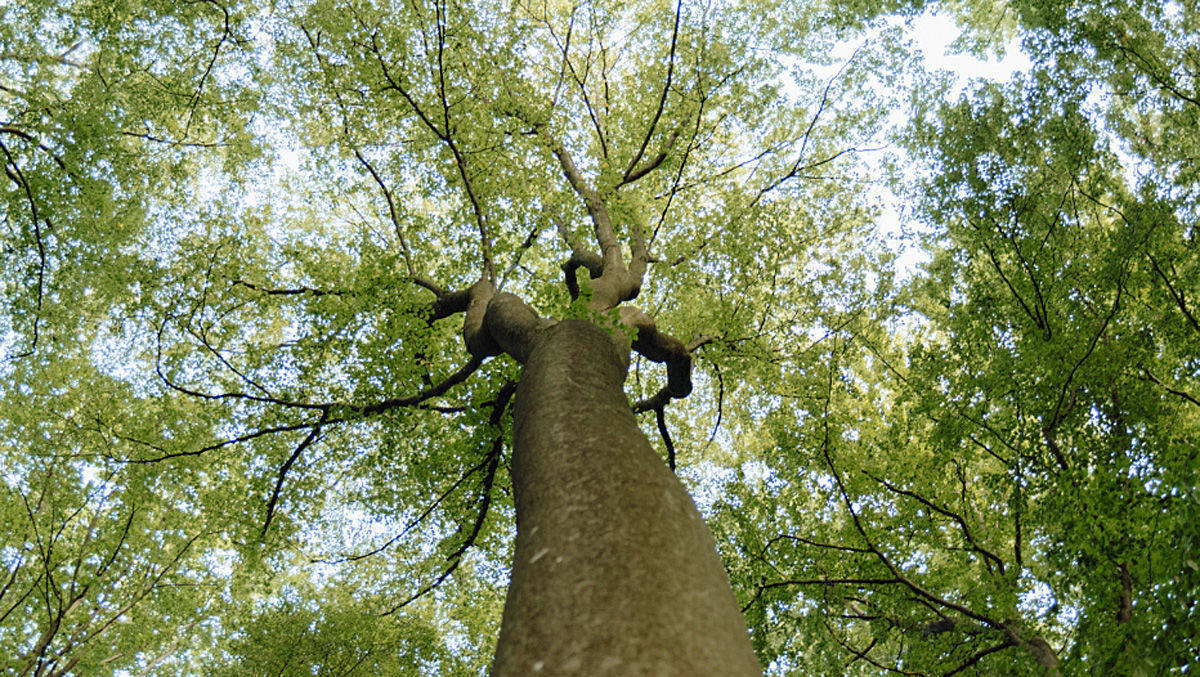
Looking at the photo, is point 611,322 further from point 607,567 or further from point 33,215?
point 33,215

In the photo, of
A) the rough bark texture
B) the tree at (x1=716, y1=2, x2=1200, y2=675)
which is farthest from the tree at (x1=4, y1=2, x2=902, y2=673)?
the tree at (x1=716, y1=2, x2=1200, y2=675)

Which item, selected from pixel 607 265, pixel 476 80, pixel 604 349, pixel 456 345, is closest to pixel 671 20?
pixel 476 80

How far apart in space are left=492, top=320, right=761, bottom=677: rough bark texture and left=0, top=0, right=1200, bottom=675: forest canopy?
0.20 m

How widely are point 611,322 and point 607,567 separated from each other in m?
3.70

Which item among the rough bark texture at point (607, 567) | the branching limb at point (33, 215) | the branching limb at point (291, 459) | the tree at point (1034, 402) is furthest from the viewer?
the branching limb at point (33, 215)

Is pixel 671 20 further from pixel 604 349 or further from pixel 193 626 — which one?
pixel 193 626

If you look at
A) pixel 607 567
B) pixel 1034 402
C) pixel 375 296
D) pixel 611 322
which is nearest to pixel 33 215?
pixel 375 296

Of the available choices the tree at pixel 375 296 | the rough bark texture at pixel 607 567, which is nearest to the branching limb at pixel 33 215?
the tree at pixel 375 296

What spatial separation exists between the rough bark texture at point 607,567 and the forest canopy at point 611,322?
20 centimetres

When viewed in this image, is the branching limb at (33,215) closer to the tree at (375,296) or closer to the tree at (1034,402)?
the tree at (375,296)

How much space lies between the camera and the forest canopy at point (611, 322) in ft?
21.8

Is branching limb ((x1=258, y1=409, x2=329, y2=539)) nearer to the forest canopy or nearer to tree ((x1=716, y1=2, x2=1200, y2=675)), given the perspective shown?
the forest canopy

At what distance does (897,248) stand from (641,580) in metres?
9.85

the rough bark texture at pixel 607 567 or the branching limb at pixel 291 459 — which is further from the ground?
the branching limb at pixel 291 459
